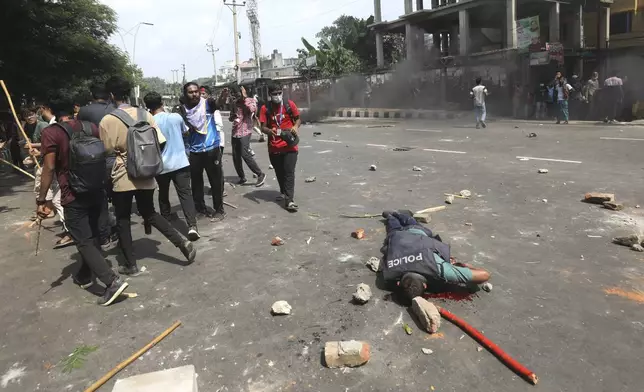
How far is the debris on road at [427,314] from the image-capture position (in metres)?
2.88

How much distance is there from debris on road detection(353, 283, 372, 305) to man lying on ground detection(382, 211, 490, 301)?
170 millimetres

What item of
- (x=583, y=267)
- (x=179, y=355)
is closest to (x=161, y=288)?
(x=179, y=355)

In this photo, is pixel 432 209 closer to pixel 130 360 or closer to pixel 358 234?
pixel 358 234

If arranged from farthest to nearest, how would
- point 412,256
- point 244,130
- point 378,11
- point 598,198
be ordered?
point 378,11, point 244,130, point 598,198, point 412,256

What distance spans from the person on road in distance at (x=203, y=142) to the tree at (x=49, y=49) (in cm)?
503

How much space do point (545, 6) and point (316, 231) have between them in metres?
26.9

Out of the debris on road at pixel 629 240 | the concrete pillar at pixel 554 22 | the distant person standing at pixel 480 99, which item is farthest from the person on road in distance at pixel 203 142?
the concrete pillar at pixel 554 22


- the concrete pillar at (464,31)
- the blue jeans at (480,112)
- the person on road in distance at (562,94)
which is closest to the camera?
the blue jeans at (480,112)

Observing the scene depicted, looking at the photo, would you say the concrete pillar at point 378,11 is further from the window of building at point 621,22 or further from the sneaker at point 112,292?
the sneaker at point 112,292

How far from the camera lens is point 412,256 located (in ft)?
10.9

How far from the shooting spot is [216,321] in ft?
10.5

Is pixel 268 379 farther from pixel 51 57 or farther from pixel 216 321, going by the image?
pixel 51 57

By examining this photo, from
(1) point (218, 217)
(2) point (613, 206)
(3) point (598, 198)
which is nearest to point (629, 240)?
(2) point (613, 206)

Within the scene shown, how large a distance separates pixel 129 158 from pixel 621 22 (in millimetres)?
29438
